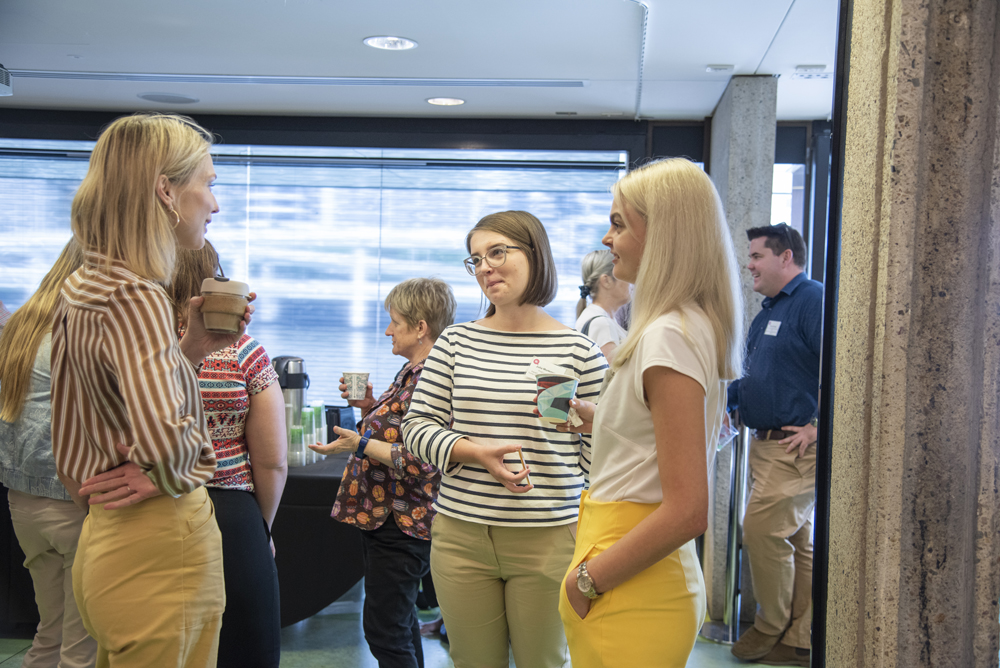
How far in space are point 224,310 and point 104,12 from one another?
92.6 inches

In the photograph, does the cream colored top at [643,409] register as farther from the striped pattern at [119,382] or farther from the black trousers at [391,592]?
the black trousers at [391,592]

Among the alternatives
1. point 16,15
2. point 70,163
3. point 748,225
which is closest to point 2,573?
point 16,15

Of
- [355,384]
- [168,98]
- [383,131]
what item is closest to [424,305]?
[355,384]

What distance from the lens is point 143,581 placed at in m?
1.21

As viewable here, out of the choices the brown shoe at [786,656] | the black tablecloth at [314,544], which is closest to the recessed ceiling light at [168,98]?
the black tablecloth at [314,544]

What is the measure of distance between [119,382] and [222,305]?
0.33m

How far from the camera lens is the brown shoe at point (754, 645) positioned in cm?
328

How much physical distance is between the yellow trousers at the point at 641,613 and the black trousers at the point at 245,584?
0.90 m

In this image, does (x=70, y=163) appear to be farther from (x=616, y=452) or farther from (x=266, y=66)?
(x=616, y=452)

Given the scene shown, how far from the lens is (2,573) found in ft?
10.4

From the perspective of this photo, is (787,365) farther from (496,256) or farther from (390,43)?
(390,43)

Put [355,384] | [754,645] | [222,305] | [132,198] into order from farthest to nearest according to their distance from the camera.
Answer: [754,645]
[355,384]
[222,305]
[132,198]

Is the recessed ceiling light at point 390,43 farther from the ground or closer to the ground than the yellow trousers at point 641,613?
farther from the ground

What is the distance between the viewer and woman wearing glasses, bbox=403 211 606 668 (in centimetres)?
172
